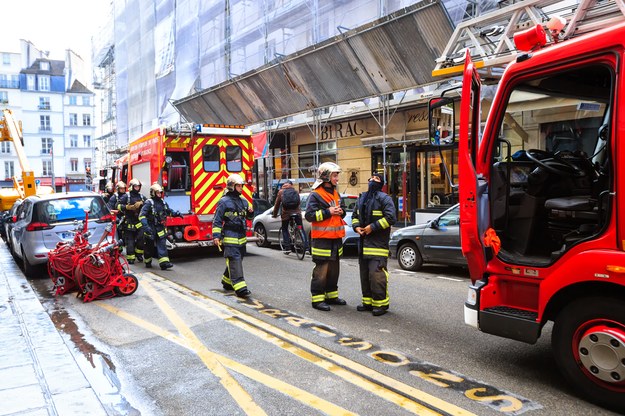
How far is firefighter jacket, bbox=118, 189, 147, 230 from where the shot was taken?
10.6m

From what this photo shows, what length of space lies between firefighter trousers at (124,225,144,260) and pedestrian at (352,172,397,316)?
20.1 ft

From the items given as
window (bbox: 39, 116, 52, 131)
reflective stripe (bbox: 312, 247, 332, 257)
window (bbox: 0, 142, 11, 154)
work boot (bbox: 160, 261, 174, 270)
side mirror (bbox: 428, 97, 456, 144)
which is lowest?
work boot (bbox: 160, 261, 174, 270)

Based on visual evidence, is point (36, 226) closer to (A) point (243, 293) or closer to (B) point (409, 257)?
(A) point (243, 293)

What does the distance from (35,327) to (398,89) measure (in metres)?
11.2

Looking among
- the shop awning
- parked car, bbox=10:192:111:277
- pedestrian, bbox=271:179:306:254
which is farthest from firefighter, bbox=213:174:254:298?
the shop awning

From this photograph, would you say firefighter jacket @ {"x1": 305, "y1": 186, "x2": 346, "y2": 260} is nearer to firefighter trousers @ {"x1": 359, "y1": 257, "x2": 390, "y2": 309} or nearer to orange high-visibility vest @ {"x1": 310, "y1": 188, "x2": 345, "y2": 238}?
orange high-visibility vest @ {"x1": 310, "y1": 188, "x2": 345, "y2": 238}

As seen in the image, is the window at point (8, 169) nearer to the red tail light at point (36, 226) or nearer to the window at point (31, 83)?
the window at point (31, 83)

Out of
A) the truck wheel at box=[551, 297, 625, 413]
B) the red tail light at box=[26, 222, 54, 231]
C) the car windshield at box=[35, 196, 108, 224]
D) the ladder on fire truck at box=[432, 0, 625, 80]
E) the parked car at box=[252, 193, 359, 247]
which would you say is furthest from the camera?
the parked car at box=[252, 193, 359, 247]

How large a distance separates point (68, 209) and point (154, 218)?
1.54m

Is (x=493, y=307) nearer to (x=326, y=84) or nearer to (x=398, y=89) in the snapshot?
(x=398, y=89)

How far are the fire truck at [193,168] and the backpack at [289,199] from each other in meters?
1.05

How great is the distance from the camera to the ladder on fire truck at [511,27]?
5.38m

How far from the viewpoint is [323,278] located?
6504 mm

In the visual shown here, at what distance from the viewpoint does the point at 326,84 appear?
16562mm
